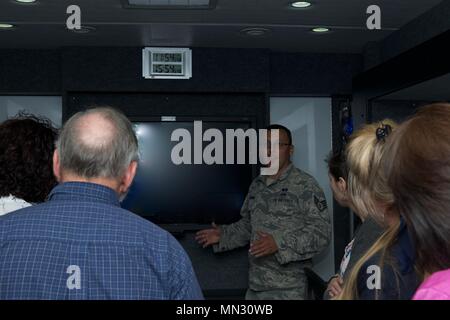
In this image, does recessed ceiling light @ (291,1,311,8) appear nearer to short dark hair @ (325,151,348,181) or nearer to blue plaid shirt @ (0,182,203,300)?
short dark hair @ (325,151,348,181)

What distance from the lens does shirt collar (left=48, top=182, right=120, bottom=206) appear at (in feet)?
3.61

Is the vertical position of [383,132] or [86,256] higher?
[383,132]

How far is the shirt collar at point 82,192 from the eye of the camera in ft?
3.61

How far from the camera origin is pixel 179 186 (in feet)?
12.7

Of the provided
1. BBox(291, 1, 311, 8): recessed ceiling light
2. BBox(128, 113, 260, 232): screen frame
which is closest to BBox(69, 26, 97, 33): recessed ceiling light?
BBox(128, 113, 260, 232): screen frame

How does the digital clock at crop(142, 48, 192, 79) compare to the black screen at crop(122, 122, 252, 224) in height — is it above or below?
above

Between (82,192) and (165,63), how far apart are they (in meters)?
2.80

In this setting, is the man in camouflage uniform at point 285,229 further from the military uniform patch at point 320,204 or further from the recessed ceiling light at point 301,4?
the recessed ceiling light at point 301,4

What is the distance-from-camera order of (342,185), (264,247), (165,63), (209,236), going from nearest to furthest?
(342,185) → (264,247) → (209,236) → (165,63)

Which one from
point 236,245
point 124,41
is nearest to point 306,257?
point 236,245

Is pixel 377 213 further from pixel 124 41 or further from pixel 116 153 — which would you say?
Answer: pixel 124 41

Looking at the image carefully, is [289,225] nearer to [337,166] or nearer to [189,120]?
[337,166]

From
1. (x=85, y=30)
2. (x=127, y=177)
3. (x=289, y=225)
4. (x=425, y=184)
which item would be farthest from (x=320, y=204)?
(x=425, y=184)

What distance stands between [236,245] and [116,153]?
2422 millimetres
